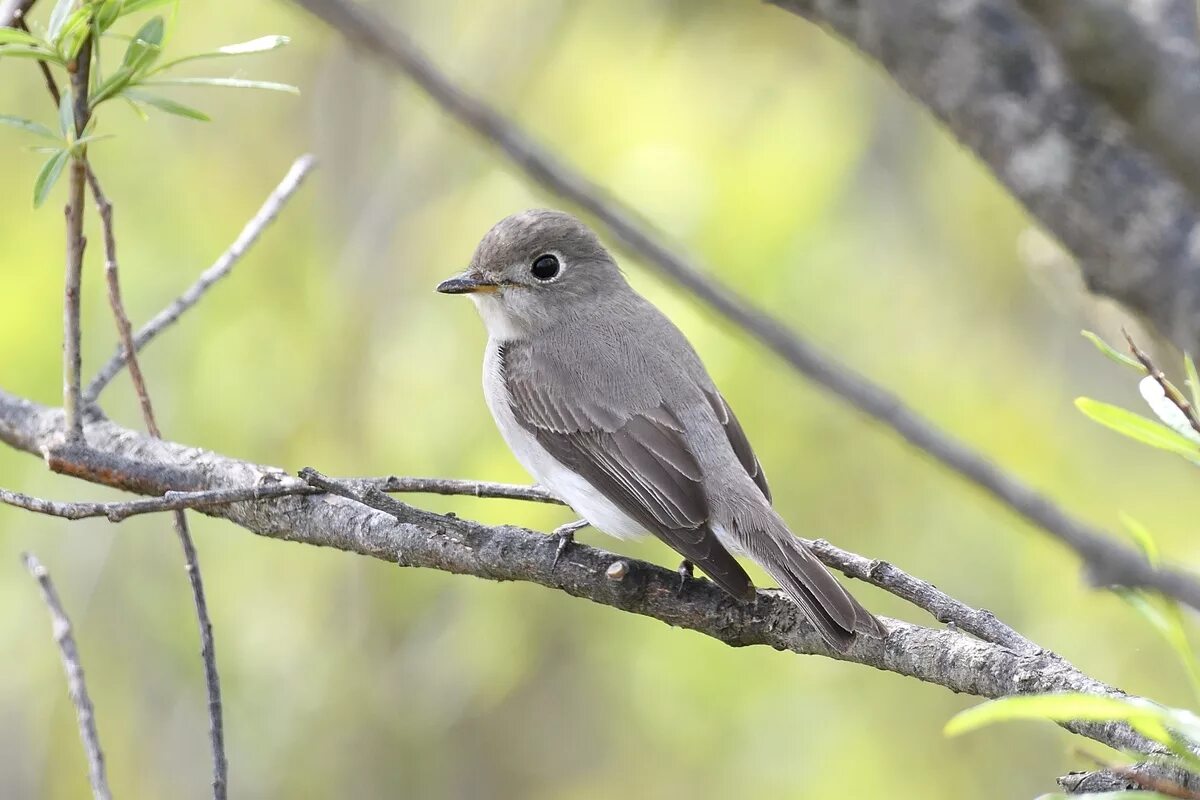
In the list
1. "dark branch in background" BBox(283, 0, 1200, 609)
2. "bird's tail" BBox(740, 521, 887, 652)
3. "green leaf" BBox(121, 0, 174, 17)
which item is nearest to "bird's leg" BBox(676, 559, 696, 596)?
"bird's tail" BBox(740, 521, 887, 652)

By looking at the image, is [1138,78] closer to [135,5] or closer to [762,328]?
[762,328]

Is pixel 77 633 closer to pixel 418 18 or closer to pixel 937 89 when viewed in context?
pixel 418 18

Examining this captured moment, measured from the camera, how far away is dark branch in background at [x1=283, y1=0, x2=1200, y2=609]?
3.19 ft

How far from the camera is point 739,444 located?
3803mm

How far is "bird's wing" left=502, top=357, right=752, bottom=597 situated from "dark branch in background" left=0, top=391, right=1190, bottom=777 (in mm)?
404

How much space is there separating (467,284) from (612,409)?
676 mm

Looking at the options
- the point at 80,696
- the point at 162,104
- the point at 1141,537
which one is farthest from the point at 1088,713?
the point at 162,104

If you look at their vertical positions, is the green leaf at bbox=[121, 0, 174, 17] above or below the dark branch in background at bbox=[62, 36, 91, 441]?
above

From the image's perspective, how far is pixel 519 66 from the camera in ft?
20.3

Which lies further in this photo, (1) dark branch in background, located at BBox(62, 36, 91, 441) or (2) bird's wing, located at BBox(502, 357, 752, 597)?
(2) bird's wing, located at BBox(502, 357, 752, 597)

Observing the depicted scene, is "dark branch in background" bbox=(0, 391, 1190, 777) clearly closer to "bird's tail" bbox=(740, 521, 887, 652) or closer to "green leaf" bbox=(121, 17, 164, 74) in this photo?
"bird's tail" bbox=(740, 521, 887, 652)

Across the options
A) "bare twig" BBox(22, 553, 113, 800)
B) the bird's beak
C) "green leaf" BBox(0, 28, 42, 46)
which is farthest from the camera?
the bird's beak

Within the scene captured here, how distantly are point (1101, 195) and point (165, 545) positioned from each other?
4128 mm

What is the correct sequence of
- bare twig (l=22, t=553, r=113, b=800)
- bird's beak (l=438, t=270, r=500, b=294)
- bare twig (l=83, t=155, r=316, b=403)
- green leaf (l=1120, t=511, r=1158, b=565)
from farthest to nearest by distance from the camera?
bird's beak (l=438, t=270, r=500, b=294)
bare twig (l=83, t=155, r=316, b=403)
bare twig (l=22, t=553, r=113, b=800)
green leaf (l=1120, t=511, r=1158, b=565)
